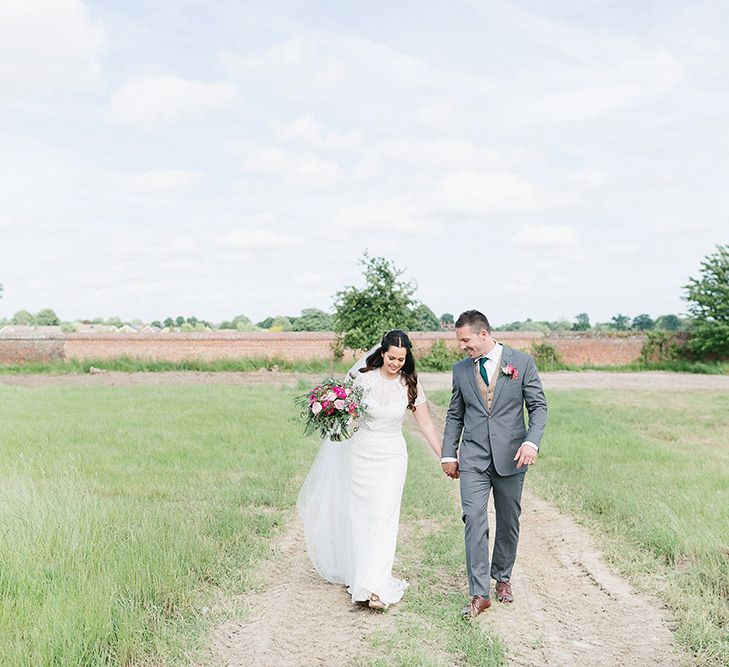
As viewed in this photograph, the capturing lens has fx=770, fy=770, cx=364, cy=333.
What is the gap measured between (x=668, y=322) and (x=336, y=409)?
6252 centimetres

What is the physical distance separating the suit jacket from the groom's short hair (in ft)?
0.76

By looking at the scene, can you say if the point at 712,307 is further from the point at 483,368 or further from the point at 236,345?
the point at 483,368

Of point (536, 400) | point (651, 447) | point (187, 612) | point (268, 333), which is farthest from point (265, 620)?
point (268, 333)

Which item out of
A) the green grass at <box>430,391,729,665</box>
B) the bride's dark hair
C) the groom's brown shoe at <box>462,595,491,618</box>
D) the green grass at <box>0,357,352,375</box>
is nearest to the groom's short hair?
the bride's dark hair

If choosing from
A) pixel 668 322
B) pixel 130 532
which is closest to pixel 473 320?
pixel 130 532

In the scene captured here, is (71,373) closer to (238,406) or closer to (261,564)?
(238,406)

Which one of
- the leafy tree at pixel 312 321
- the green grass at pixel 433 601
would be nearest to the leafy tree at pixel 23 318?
the leafy tree at pixel 312 321

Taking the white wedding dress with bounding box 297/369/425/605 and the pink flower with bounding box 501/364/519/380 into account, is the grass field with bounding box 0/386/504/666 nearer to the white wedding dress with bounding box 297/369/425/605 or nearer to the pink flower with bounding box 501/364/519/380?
the white wedding dress with bounding box 297/369/425/605

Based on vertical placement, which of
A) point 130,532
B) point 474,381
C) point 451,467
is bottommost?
point 130,532

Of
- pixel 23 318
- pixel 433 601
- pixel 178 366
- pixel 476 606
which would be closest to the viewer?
pixel 476 606

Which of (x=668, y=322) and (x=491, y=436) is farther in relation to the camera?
(x=668, y=322)

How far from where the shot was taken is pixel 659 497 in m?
8.75

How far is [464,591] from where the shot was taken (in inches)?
233

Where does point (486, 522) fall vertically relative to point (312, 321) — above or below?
below
